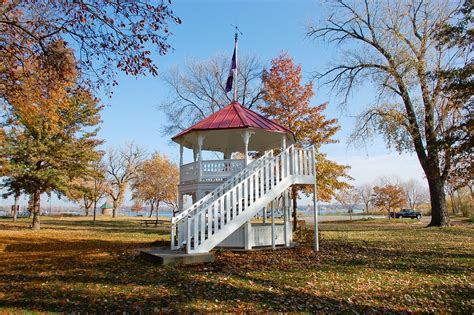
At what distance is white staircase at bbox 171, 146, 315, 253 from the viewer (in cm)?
966

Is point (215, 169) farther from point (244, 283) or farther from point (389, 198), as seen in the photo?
point (389, 198)

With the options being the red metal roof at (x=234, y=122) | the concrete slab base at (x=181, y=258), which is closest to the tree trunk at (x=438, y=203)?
the red metal roof at (x=234, y=122)

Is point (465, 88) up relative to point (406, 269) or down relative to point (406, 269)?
up

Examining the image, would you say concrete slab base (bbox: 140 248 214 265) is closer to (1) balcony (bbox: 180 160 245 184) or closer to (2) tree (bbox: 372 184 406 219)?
(1) balcony (bbox: 180 160 245 184)

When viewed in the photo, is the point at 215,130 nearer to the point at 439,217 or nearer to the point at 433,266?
the point at 433,266

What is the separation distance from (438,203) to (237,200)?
61.8 feet

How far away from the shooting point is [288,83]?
23.1m

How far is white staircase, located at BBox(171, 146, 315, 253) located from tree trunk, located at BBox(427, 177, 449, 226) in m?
16.1

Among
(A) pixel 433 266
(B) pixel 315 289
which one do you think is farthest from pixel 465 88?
(B) pixel 315 289

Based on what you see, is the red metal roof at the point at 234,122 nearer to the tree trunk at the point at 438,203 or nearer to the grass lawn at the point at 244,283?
the grass lawn at the point at 244,283

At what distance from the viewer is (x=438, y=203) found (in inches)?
954

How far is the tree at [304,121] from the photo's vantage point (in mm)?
21891

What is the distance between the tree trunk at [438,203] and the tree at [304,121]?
7.01 meters

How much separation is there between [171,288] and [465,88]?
39.1 ft
